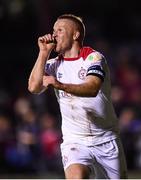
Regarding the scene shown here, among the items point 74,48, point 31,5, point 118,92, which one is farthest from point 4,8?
point 74,48

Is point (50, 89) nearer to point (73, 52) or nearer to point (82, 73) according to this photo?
point (73, 52)

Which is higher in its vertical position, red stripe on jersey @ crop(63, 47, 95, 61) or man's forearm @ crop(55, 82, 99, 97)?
red stripe on jersey @ crop(63, 47, 95, 61)

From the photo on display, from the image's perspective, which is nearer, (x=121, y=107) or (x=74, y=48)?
(x=74, y=48)

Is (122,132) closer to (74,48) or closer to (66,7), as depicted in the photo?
(66,7)

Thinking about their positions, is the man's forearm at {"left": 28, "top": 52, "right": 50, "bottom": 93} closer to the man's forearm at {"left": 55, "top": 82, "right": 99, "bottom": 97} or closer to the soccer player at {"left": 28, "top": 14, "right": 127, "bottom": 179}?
the soccer player at {"left": 28, "top": 14, "right": 127, "bottom": 179}

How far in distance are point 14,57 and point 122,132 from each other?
3950mm

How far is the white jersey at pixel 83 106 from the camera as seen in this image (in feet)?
26.5

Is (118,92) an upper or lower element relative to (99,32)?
lower

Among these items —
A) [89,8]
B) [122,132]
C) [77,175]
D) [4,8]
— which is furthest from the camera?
[89,8]

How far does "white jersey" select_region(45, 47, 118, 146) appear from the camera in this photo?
8070 millimetres

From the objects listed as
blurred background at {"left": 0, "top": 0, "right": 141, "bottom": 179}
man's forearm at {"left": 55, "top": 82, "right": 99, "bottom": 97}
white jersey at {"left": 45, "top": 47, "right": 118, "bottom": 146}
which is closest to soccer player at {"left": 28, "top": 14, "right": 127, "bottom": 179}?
white jersey at {"left": 45, "top": 47, "right": 118, "bottom": 146}

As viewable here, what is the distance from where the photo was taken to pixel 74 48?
322 inches

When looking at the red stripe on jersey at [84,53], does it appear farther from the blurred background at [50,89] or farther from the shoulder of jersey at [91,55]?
the blurred background at [50,89]

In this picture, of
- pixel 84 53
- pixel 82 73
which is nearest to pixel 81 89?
pixel 82 73
